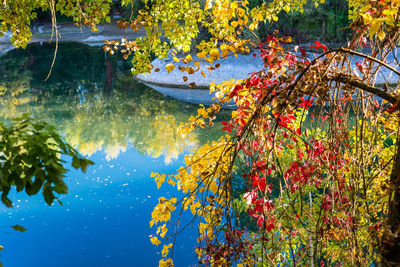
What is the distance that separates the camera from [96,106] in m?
12.4

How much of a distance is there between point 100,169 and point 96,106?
4.46m

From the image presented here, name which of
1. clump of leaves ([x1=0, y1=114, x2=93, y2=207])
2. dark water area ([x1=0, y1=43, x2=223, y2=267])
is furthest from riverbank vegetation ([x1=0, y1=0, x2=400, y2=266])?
dark water area ([x1=0, y1=43, x2=223, y2=267])

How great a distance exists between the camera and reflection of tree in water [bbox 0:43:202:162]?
9617 mm

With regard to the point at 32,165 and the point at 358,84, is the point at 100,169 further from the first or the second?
the point at 32,165

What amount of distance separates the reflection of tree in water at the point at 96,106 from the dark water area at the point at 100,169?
0.02 metres

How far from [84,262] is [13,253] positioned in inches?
41.0

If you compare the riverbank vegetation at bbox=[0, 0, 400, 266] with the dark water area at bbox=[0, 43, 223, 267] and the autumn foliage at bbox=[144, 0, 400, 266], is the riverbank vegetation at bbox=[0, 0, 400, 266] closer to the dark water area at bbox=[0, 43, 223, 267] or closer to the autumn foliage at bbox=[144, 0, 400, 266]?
the autumn foliage at bbox=[144, 0, 400, 266]

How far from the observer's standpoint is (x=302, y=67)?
1964mm

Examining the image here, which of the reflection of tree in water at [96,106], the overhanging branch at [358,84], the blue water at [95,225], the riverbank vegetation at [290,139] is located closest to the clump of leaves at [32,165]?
the riverbank vegetation at [290,139]

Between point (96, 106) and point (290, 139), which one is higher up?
point (290, 139)

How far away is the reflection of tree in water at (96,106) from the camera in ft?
31.6

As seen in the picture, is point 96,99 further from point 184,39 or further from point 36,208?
point 184,39

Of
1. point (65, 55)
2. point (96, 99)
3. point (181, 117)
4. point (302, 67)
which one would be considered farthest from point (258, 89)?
point (65, 55)

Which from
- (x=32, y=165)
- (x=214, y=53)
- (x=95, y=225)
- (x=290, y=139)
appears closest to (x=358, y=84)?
(x=214, y=53)
